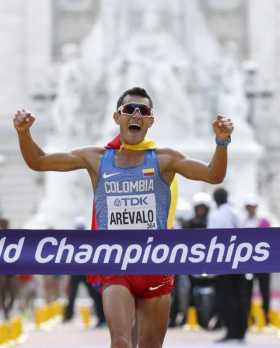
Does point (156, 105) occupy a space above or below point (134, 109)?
above

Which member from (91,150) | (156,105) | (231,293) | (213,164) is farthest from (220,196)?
(156,105)

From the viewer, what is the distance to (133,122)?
823cm

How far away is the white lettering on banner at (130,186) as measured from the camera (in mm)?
8258

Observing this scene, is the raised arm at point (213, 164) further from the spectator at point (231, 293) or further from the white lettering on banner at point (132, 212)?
the spectator at point (231, 293)

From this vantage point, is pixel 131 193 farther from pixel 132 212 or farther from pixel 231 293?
pixel 231 293

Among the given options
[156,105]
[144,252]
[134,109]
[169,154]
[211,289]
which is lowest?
[144,252]

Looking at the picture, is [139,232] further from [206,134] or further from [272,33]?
[272,33]

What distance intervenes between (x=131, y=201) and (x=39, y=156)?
53 centimetres

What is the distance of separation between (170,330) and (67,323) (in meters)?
2.08

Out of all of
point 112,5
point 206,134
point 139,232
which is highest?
point 112,5

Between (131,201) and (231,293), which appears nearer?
(131,201)

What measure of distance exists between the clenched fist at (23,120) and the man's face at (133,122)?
477mm

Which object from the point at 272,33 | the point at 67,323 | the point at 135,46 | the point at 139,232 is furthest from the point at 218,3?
the point at 139,232

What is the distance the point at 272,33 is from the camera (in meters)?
55.7
